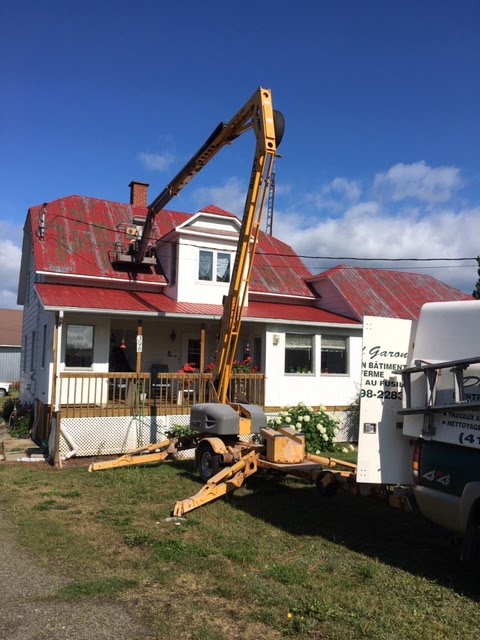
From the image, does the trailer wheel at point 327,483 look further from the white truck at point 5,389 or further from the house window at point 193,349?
the white truck at point 5,389

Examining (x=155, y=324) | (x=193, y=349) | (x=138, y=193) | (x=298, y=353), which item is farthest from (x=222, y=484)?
(x=138, y=193)

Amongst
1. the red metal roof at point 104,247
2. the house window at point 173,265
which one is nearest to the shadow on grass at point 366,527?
the house window at point 173,265

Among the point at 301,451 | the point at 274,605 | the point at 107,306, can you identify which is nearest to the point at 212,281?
the point at 107,306

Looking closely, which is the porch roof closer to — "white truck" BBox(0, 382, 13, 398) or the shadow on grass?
the shadow on grass

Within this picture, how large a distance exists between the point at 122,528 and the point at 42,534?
97cm

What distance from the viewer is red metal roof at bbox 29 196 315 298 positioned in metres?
16.4

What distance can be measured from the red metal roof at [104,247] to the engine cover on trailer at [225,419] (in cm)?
713

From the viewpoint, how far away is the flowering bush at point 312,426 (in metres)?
14.2

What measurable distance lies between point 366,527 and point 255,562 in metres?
2.07

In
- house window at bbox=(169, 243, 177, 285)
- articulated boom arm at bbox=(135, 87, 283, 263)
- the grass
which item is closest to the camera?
the grass

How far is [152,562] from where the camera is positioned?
6.06 meters

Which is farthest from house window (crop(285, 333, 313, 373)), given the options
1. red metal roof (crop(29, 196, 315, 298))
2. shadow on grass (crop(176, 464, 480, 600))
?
shadow on grass (crop(176, 464, 480, 600))

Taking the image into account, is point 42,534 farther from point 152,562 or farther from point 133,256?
point 133,256

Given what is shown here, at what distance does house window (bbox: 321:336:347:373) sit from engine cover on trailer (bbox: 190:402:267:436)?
6.72 m
